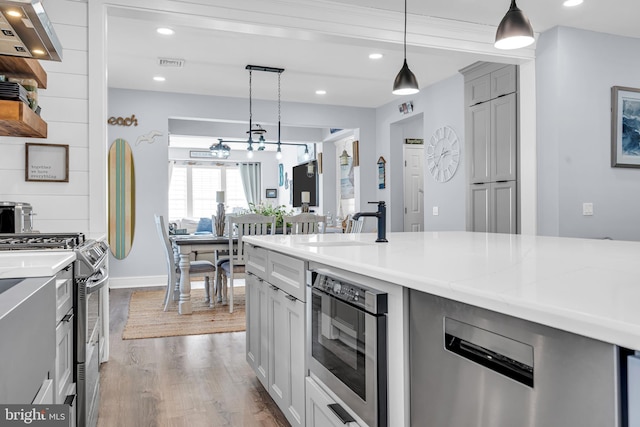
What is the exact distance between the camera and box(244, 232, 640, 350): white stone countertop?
72 centimetres

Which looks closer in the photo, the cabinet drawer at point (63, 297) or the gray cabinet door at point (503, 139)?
the cabinet drawer at point (63, 297)

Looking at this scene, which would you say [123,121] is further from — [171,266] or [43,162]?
[43,162]

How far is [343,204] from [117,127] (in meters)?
4.29

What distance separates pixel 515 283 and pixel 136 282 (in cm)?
608

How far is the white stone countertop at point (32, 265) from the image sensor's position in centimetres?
120

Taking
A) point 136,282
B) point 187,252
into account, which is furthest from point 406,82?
point 136,282

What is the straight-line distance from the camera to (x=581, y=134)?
426 cm

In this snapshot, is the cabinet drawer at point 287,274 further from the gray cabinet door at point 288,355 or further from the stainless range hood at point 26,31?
the stainless range hood at point 26,31

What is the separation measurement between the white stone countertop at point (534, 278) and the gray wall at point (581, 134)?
8.55ft

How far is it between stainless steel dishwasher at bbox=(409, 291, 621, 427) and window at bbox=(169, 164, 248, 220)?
10.8 metres

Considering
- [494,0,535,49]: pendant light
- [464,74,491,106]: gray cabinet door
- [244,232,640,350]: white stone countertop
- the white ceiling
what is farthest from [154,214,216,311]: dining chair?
[494,0,535,49]: pendant light

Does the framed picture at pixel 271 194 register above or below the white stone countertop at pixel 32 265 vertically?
above

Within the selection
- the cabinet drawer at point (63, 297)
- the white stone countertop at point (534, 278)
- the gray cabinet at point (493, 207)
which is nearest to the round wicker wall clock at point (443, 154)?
the gray cabinet at point (493, 207)

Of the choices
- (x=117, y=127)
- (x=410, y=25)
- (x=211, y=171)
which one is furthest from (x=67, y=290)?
(x=211, y=171)
